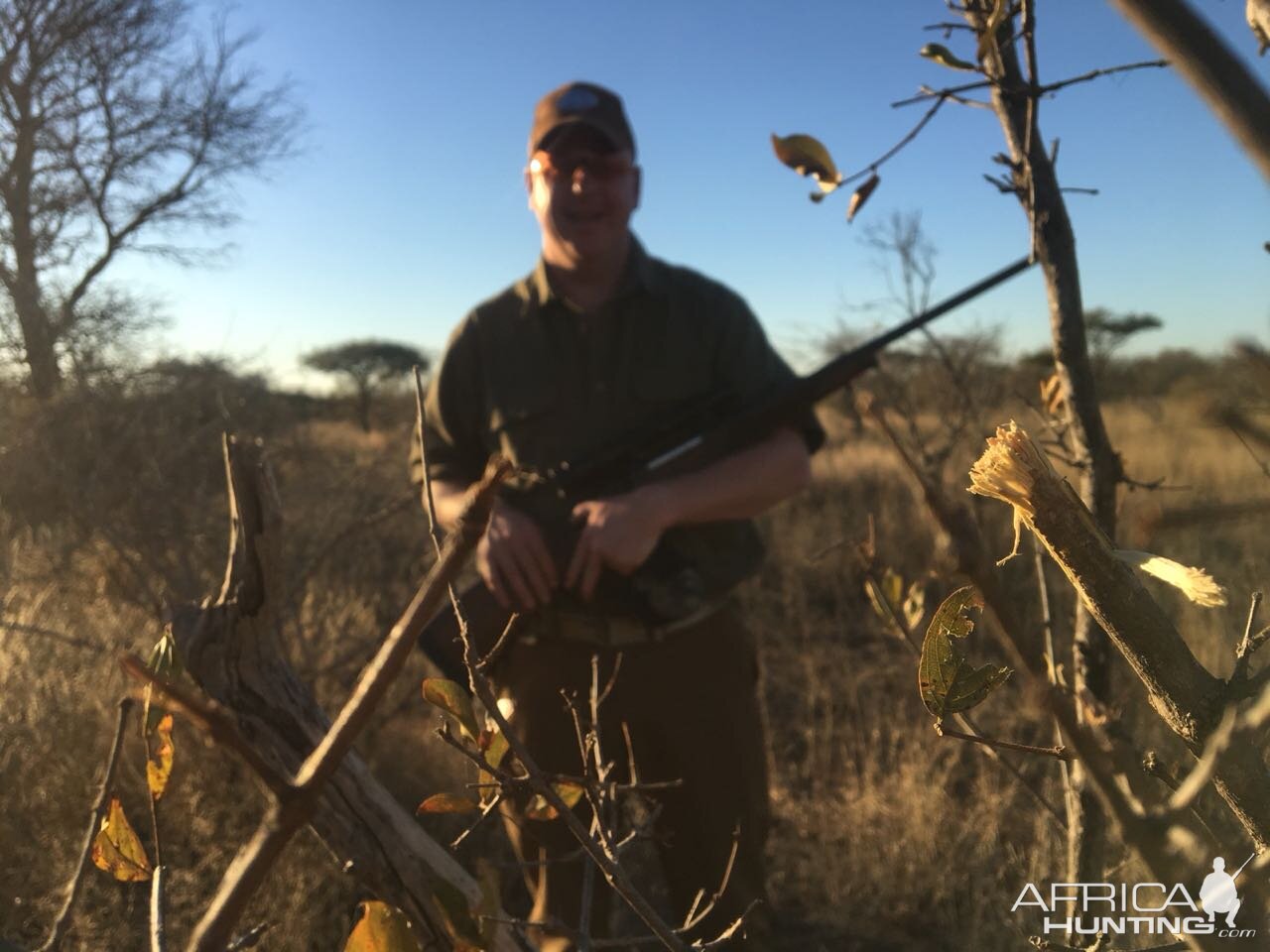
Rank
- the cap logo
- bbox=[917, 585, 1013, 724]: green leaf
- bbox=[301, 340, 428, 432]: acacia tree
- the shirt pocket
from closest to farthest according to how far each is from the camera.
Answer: bbox=[917, 585, 1013, 724]: green leaf
the shirt pocket
the cap logo
bbox=[301, 340, 428, 432]: acacia tree

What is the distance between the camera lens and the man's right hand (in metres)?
1.70

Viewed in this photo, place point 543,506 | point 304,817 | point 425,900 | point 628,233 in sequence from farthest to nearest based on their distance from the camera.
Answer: point 628,233
point 543,506
point 425,900
point 304,817

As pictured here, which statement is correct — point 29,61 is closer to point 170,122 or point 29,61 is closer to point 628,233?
point 170,122

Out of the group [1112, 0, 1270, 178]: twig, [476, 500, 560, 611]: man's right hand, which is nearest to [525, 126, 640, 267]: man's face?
[476, 500, 560, 611]: man's right hand

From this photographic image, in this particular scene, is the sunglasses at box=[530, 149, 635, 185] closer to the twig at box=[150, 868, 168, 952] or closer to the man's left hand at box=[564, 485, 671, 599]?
the man's left hand at box=[564, 485, 671, 599]

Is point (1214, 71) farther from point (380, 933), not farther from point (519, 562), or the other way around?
point (519, 562)

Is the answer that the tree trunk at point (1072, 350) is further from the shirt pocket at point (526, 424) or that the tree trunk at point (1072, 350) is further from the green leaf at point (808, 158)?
the shirt pocket at point (526, 424)

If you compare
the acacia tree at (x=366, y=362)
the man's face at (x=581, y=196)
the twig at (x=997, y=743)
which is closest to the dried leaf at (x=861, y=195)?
the twig at (x=997, y=743)

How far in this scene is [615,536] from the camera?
5.52 ft

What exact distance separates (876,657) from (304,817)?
177 inches

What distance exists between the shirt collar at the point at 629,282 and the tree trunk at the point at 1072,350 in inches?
46.3

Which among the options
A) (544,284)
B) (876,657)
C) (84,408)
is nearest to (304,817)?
(544,284)

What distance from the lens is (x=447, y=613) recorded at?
5.75ft

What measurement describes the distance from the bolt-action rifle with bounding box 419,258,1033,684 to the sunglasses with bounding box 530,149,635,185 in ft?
2.03
